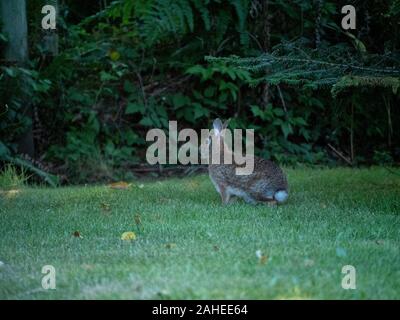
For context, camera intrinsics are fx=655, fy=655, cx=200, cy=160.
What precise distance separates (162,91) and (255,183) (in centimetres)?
523

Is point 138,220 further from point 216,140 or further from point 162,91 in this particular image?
point 162,91

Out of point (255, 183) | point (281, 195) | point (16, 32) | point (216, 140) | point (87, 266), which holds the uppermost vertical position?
point (16, 32)

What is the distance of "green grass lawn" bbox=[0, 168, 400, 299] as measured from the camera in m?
4.38

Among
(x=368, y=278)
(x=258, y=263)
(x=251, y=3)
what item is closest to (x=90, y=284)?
(x=258, y=263)

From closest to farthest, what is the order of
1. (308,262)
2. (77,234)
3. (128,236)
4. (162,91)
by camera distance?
1. (308,262)
2. (128,236)
3. (77,234)
4. (162,91)

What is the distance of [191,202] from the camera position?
26.0 ft

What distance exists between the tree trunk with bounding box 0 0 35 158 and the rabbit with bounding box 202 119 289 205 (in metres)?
4.12

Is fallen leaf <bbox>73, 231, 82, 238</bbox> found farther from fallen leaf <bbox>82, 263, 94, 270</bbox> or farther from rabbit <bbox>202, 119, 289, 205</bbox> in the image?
rabbit <bbox>202, 119, 289, 205</bbox>

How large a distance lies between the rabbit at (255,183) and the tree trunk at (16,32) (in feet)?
13.5

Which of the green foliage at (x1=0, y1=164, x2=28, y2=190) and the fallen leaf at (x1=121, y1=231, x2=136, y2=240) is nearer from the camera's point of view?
the fallen leaf at (x1=121, y1=231, x2=136, y2=240)

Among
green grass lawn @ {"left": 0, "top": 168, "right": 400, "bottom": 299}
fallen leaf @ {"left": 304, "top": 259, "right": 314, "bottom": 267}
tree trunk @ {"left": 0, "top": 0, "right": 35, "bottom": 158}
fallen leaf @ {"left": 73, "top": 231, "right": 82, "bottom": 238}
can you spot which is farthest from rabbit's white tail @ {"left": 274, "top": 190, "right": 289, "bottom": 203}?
tree trunk @ {"left": 0, "top": 0, "right": 35, "bottom": 158}

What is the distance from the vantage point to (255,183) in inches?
299

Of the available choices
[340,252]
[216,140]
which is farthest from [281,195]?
[340,252]
